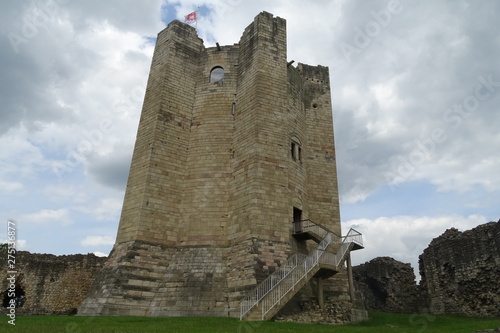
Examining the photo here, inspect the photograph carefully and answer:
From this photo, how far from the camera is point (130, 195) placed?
18.6 meters

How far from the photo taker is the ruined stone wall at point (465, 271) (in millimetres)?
19469

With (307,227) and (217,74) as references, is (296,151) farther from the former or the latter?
(217,74)

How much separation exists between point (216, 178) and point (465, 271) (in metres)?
14.3

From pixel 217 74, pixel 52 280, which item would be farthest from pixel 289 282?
pixel 52 280

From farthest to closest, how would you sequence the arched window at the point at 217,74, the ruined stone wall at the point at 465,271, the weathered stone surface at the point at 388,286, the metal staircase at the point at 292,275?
1. the weathered stone surface at the point at 388,286
2. the arched window at the point at 217,74
3. the ruined stone wall at the point at 465,271
4. the metal staircase at the point at 292,275

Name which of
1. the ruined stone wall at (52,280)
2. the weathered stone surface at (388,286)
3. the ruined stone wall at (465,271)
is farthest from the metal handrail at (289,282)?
the ruined stone wall at (52,280)

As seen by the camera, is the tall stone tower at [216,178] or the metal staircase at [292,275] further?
the tall stone tower at [216,178]

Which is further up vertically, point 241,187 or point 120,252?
point 241,187

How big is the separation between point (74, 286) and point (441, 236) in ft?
69.6

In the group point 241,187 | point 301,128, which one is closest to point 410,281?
point 301,128

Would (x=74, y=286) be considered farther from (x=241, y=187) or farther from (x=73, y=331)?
(x=73, y=331)

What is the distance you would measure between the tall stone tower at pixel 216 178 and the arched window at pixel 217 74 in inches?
2.4

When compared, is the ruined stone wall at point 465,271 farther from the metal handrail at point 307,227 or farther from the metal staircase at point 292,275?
the metal handrail at point 307,227

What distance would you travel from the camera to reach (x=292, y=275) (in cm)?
1447
